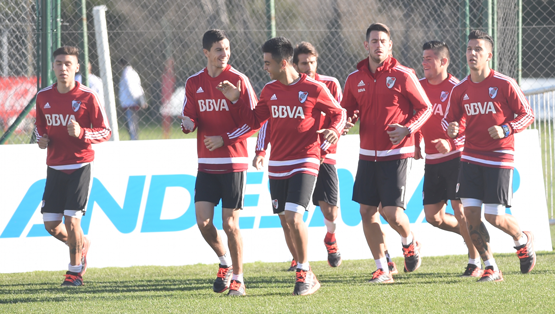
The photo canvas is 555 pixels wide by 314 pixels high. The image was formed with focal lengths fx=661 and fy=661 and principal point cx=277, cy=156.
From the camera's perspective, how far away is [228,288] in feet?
19.6

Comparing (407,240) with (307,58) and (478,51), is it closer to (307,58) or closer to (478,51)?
(478,51)

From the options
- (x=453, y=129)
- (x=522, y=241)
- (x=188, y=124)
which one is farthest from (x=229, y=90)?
(x=522, y=241)

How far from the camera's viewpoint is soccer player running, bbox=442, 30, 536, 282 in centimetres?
596

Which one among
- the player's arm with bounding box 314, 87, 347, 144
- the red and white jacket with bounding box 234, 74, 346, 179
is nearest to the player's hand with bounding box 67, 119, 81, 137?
the red and white jacket with bounding box 234, 74, 346, 179

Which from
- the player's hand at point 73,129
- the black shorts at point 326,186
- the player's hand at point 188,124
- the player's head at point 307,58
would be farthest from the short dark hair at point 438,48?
the player's hand at point 73,129

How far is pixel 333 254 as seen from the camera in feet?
23.8

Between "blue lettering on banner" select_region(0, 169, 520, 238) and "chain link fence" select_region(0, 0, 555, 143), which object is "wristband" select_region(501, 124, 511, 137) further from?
"chain link fence" select_region(0, 0, 555, 143)

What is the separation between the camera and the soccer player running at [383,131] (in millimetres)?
5969

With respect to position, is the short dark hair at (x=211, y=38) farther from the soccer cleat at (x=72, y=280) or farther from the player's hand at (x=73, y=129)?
the soccer cleat at (x=72, y=280)

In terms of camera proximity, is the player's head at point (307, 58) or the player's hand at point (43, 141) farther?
Result: the player's head at point (307, 58)

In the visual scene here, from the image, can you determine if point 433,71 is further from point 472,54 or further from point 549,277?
point 549,277

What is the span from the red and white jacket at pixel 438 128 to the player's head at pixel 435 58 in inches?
4.9

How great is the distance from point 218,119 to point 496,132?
2397 mm

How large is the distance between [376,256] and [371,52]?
187cm
